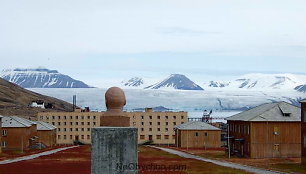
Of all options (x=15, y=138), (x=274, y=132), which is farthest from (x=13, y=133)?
(x=274, y=132)

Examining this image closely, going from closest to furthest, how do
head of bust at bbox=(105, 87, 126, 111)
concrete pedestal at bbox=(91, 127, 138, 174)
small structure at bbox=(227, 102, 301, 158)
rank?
1. concrete pedestal at bbox=(91, 127, 138, 174)
2. head of bust at bbox=(105, 87, 126, 111)
3. small structure at bbox=(227, 102, 301, 158)

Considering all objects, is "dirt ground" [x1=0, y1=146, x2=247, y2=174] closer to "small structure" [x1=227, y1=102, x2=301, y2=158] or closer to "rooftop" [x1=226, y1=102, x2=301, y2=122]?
"small structure" [x1=227, y1=102, x2=301, y2=158]

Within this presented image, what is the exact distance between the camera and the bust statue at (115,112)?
20.5 metres

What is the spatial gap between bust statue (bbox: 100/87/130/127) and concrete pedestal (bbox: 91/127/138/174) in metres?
0.73

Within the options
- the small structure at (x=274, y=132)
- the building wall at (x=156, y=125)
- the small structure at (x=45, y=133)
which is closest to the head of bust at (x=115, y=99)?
the small structure at (x=274, y=132)

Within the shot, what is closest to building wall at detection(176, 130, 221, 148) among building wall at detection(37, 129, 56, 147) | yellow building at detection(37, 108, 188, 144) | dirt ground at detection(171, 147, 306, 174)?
building wall at detection(37, 129, 56, 147)

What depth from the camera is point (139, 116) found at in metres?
171

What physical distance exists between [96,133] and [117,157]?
1.13 meters

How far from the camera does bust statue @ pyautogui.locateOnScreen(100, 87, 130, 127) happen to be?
20.5 meters

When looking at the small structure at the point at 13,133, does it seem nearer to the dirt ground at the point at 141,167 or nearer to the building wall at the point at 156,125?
the dirt ground at the point at 141,167

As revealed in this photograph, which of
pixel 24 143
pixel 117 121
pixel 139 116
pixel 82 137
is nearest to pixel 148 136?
pixel 139 116

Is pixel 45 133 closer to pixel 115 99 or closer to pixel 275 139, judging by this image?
pixel 275 139

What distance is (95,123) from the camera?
171750 millimetres

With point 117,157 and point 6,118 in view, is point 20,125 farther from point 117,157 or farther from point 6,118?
point 117,157
